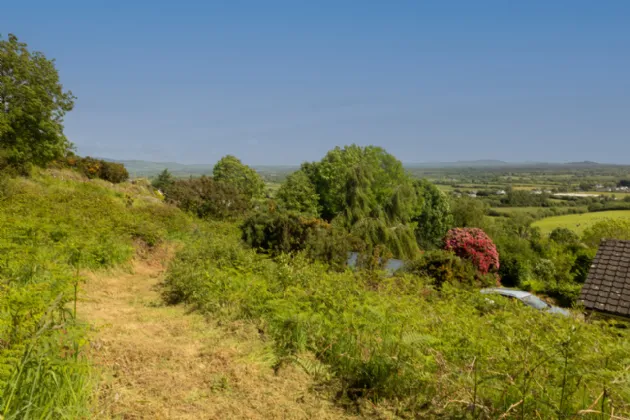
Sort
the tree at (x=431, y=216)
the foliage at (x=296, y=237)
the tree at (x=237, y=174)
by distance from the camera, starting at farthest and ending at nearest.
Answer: the tree at (x=237, y=174)
the tree at (x=431, y=216)
the foliage at (x=296, y=237)

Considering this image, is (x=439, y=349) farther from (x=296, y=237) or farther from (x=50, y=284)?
(x=296, y=237)

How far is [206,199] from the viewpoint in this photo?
66.9 feet

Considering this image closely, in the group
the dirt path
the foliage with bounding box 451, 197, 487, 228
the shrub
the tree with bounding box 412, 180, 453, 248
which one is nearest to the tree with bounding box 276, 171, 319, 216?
the tree with bounding box 412, 180, 453, 248

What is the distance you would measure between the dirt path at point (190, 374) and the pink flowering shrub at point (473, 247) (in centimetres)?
1382

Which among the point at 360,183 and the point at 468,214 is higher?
the point at 360,183

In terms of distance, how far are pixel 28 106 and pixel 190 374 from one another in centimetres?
1740

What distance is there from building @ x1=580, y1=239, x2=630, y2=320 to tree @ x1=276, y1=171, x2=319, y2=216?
60.1 ft

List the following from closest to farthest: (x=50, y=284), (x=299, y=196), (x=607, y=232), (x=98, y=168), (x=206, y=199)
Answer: (x=50, y=284) < (x=206, y=199) < (x=98, y=168) < (x=299, y=196) < (x=607, y=232)

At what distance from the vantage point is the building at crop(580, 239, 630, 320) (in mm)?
8883

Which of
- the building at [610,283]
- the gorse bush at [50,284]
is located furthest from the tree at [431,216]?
the gorse bush at [50,284]

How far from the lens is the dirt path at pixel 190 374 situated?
336 cm

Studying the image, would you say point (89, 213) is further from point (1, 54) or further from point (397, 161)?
point (397, 161)

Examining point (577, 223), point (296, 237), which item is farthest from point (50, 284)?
point (577, 223)

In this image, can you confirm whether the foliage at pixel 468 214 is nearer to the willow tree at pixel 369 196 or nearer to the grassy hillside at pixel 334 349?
the willow tree at pixel 369 196
